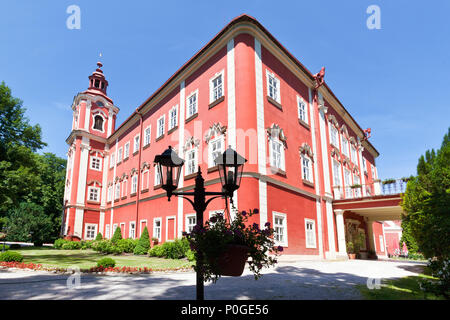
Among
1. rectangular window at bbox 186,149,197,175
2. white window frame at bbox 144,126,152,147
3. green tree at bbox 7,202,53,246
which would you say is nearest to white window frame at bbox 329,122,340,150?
rectangular window at bbox 186,149,197,175

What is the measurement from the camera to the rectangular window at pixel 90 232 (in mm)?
26447

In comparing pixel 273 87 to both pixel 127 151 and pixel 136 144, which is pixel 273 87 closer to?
pixel 136 144

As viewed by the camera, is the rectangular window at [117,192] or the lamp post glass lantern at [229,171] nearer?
the lamp post glass lantern at [229,171]

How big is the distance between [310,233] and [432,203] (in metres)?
9.83

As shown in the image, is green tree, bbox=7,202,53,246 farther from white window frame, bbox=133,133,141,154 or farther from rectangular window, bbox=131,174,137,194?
white window frame, bbox=133,133,141,154

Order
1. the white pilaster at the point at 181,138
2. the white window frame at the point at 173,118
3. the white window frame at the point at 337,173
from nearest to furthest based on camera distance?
the white pilaster at the point at 181,138 → the white window frame at the point at 173,118 → the white window frame at the point at 337,173

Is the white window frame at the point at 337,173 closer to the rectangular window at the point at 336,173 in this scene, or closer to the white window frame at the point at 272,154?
the rectangular window at the point at 336,173

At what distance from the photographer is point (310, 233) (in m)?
15.2

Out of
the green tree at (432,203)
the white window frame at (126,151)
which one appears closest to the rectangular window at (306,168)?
the green tree at (432,203)

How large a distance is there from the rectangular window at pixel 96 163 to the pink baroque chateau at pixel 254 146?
3.99m

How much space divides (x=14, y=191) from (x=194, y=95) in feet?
44.2
